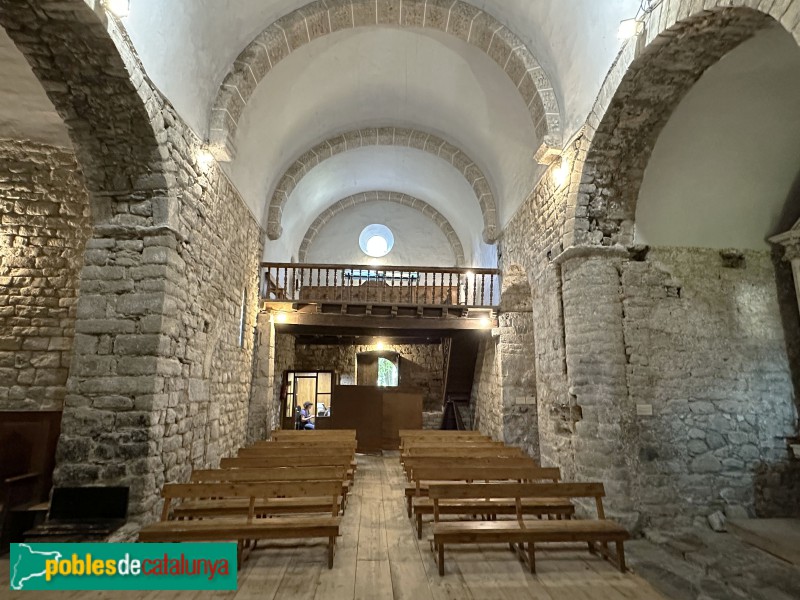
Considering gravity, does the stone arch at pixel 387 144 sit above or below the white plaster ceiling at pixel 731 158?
above

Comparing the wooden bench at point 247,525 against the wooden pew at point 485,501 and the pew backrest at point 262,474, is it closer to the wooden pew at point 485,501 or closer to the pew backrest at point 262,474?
the pew backrest at point 262,474

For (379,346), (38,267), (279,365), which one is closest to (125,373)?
(38,267)

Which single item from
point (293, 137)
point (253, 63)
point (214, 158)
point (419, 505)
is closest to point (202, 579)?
point (419, 505)

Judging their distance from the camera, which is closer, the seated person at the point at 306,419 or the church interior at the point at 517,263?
the church interior at the point at 517,263

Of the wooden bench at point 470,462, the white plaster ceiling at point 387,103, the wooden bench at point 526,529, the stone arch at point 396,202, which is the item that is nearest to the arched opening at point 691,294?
the wooden bench at point 470,462

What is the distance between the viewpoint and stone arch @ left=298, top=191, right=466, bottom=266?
42.4 ft

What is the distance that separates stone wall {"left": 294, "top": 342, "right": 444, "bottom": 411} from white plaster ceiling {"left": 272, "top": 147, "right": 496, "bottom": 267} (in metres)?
3.16

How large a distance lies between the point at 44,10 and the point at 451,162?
7.37 m

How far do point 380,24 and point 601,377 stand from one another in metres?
5.67

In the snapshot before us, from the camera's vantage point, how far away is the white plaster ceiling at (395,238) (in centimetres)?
1358

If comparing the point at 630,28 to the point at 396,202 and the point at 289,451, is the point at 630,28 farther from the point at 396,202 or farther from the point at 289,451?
the point at 396,202

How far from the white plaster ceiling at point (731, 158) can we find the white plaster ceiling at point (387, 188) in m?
4.51

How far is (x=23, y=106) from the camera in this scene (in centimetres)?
492

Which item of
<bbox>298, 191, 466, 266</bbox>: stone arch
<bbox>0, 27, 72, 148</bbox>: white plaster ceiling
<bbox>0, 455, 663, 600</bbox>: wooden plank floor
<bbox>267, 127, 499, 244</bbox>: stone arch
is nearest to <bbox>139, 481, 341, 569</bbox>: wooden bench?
<bbox>0, 455, 663, 600</bbox>: wooden plank floor
